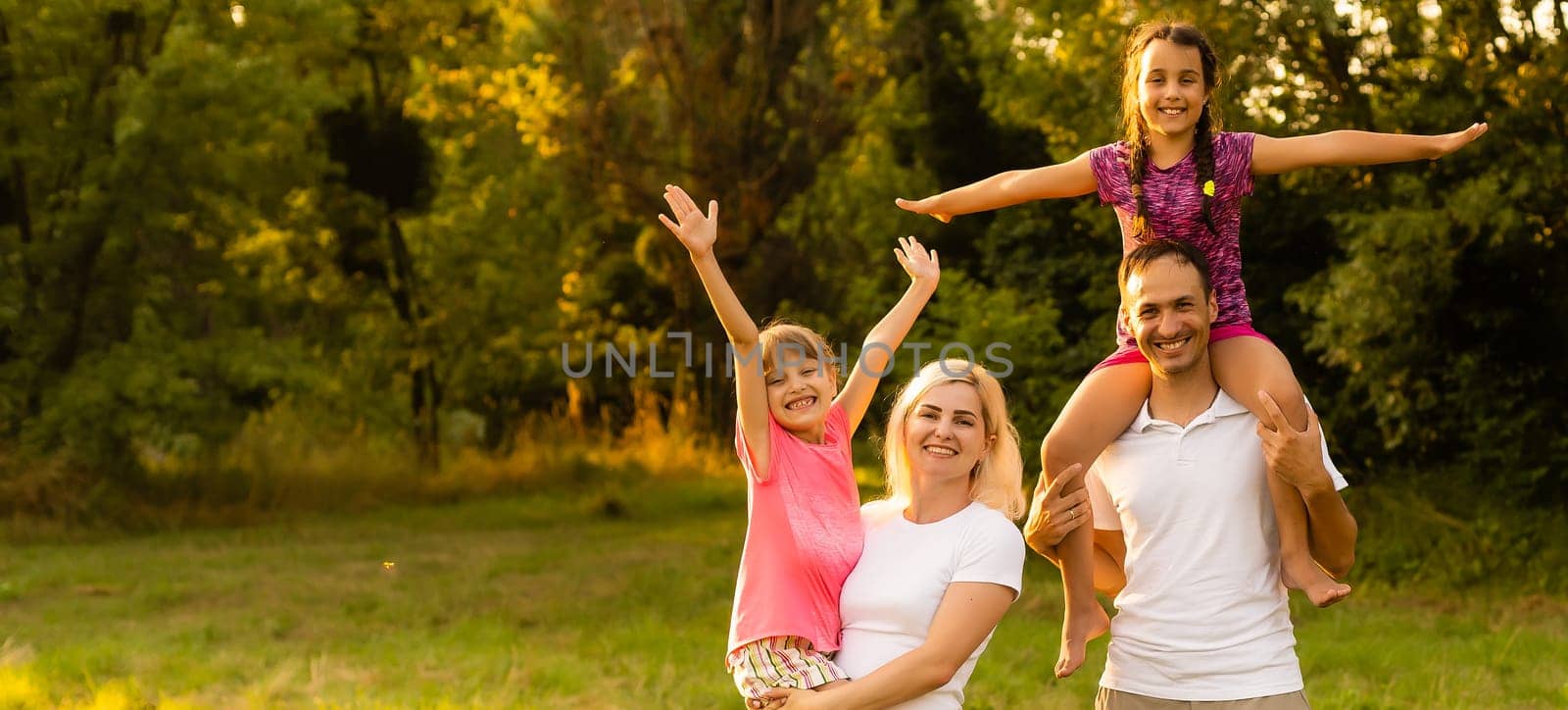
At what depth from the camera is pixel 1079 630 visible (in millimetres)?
3311

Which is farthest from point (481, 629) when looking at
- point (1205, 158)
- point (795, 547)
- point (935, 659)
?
point (1205, 158)

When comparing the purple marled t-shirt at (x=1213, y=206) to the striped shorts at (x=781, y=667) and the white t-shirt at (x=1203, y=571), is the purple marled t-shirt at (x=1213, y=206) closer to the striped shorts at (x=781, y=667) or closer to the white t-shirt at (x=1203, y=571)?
the white t-shirt at (x=1203, y=571)

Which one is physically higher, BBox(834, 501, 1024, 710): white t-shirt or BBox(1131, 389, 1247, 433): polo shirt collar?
BBox(1131, 389, 1247, 433): polo shirt collar

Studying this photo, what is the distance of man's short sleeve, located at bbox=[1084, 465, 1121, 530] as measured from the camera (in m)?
3.16

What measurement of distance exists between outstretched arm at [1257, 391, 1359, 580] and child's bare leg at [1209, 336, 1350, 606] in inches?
0.9

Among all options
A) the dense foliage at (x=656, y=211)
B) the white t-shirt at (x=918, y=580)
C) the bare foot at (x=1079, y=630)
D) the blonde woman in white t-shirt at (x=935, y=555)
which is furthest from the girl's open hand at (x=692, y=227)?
the dense foliage at (x=656, y=211)

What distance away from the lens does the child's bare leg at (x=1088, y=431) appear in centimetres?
307

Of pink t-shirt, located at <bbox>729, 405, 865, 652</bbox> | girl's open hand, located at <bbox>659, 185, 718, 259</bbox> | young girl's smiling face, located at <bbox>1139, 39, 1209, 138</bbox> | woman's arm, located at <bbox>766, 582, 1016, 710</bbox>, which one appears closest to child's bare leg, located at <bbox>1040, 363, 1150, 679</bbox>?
woman's arm, located at <bbox>766, 582, 1016, 710</bbox>

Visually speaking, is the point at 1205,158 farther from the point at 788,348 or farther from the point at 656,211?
the point at 656,211

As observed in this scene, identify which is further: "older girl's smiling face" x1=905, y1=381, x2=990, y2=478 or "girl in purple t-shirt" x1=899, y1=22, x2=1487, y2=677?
"older girl's smiling face" x1=905, y1=381, x2=990, y2=478

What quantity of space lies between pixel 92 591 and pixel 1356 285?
874 centimetres

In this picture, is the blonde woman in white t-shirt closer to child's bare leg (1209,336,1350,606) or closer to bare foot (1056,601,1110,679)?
bare foot (1056,601,1110,679)

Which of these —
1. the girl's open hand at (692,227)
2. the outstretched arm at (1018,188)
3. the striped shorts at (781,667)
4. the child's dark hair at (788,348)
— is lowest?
the striped shorts at (781,667)

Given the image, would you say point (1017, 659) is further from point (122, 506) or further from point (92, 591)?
point (122, 506)
